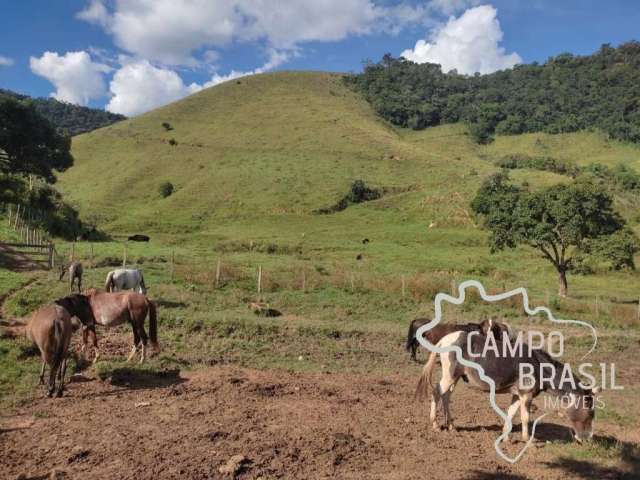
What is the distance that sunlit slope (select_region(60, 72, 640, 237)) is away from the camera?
5622cm

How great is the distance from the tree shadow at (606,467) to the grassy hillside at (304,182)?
1639cm

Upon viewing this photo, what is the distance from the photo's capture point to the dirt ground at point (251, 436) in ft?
22.2

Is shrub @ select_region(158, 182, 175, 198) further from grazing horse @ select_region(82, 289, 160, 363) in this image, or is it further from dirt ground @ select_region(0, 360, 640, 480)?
dirt ground @ select_region(0, 360, 640, 480)

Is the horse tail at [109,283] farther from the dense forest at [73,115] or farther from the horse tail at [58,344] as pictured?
the dense forest at [73,115]

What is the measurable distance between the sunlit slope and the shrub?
1.03 meters

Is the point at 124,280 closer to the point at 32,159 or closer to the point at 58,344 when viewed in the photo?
the point at 58,344

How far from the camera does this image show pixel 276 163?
74625 millimetres

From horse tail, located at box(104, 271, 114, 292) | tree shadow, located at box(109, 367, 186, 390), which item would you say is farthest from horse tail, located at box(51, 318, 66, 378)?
horse tail, located at box(104, 271, 114, 292)

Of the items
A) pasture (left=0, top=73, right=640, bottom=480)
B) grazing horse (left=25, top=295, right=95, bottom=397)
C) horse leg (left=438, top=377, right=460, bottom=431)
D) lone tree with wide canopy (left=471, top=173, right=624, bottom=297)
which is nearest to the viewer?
pasture (left=0, top=73, right=640, bottom=480)

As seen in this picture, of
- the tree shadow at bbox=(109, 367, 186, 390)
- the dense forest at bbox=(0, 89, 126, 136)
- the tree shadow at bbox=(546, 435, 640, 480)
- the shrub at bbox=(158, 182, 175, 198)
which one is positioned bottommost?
the tree shadow at bbox=(109, 367, 186, 390)

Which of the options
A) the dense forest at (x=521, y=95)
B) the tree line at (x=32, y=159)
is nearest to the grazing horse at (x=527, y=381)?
the tree line at (x=32, y=159)

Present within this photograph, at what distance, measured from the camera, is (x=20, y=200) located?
123ft

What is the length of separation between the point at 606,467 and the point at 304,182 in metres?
60.7

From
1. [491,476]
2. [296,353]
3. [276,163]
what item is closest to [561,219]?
[296,353]
